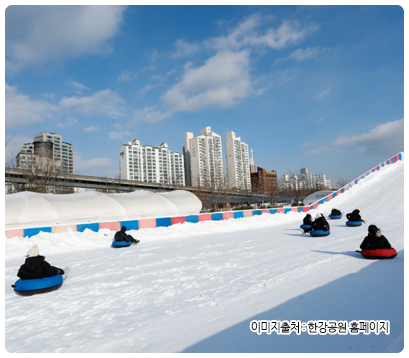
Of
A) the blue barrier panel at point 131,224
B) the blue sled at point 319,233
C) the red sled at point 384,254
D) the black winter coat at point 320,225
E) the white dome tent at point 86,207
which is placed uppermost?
the white dome tent at point 86,207

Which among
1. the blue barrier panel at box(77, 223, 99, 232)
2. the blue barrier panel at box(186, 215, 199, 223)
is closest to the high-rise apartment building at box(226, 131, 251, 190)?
the blue barrier panel at box(186, 215, 199, 223)

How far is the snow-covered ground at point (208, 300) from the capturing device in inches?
129

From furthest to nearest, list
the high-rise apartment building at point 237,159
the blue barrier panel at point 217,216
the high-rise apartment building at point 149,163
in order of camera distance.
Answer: the high-rise apartment building at point 237,159 → the high-rise apartment building at point 149,163 → the blue barrier panel at point 217,216

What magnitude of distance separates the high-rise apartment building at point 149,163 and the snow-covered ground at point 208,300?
11542 centimetres

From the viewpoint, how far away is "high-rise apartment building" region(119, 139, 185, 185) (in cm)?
12706

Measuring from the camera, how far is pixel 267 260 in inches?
284

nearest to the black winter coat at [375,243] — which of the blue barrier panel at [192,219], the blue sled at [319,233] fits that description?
the blue sled at [319,233]

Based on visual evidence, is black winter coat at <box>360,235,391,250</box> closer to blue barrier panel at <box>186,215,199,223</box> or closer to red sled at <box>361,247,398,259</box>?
red sled at <box>361,247,398,259</box>

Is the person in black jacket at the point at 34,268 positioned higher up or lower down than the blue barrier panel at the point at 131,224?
lower down

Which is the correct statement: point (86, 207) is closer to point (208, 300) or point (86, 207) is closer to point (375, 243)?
point (208, 300)

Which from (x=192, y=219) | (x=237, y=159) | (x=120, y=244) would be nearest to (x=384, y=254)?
(x=120, y=244)

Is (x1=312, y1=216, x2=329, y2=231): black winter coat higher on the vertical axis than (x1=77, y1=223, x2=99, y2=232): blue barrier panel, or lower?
lower

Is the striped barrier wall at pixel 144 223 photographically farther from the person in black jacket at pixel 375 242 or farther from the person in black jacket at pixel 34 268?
the person in black jacket at pixel 375 242

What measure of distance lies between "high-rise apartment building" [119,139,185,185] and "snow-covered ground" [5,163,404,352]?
115423 mm
